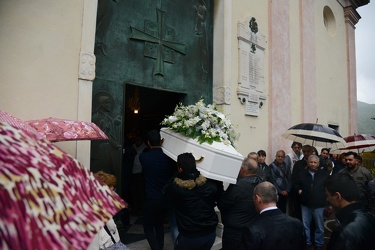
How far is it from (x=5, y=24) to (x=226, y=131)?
2994 millimetres


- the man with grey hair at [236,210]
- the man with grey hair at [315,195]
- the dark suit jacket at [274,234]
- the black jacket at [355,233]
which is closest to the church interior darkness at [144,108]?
the man with grey hair at [315,195]

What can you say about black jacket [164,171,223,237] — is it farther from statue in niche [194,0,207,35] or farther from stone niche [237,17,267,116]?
statue in niche [194,0,207,35]

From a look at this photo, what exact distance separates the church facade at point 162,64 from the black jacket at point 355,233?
3239mm

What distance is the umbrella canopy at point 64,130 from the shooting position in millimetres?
3012

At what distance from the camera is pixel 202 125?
3.44 meters

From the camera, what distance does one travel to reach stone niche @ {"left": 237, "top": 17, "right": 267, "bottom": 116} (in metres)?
6.91

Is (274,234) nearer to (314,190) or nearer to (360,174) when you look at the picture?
(314,190)

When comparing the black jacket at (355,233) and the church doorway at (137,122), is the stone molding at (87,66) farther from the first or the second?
the black jacket at (355,233)

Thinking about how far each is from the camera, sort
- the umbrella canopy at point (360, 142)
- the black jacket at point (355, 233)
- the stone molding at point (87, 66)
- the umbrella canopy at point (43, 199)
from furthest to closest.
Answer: the umbrella canopy at point (360, 142) → the stone molding at point (87, 66) → the black jacket at point (355, 233) → the umbrella canopy at point (43, 199)

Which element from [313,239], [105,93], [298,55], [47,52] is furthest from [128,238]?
[298,55]

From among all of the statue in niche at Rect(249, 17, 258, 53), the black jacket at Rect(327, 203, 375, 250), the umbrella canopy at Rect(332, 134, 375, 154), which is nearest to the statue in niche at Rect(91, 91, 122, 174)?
the black jacket at Rect(327, 203, 375, 250)

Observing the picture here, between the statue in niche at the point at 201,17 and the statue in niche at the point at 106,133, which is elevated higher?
the statue in niche at the point at 201,17

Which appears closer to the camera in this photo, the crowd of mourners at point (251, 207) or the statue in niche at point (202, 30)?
the crowd of mourners at point (251, 207)

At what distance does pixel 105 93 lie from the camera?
4.67 meters
